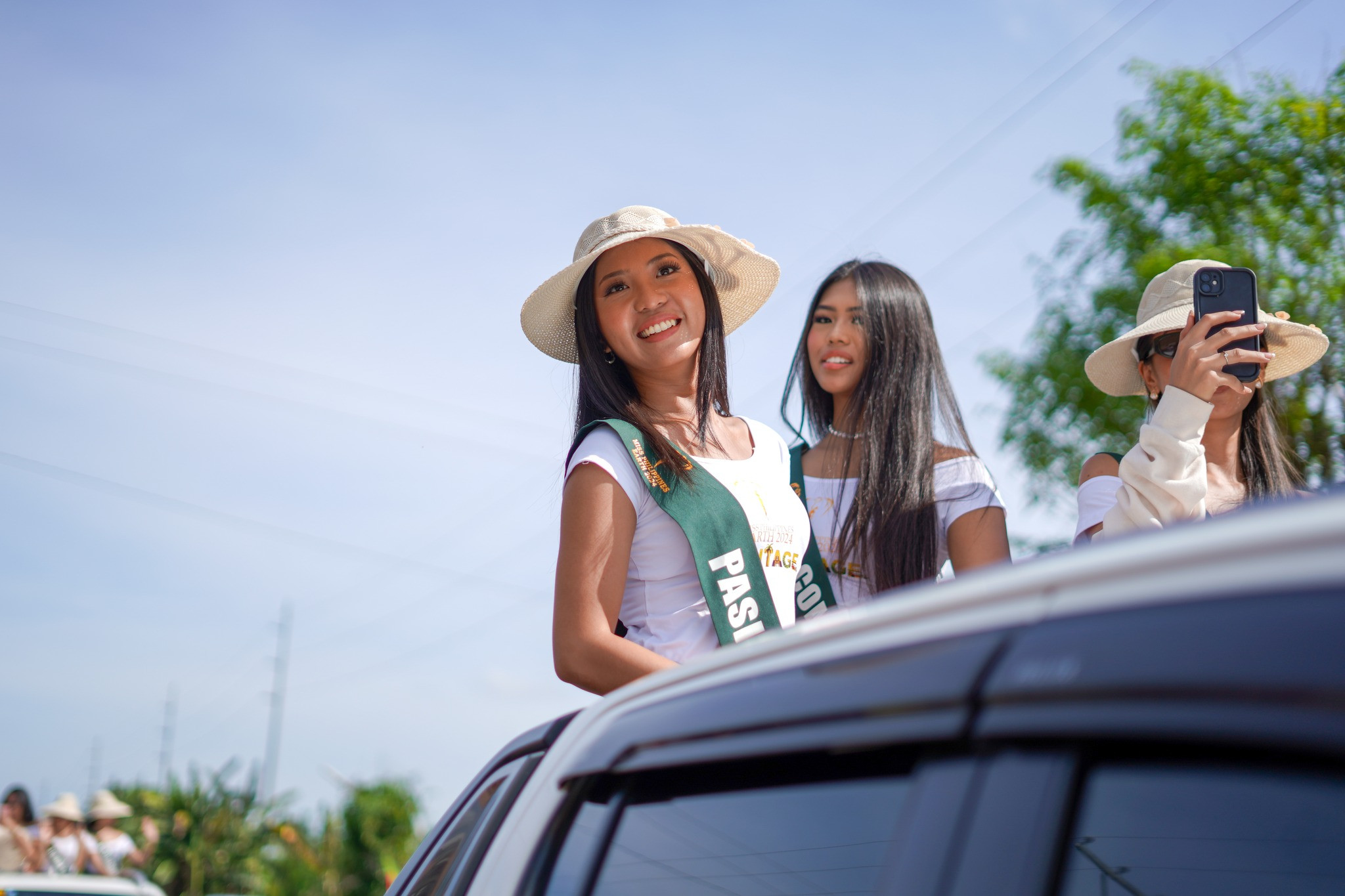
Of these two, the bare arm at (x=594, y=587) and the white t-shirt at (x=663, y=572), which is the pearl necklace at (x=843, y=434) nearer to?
the white t-shirt at (x=663, y=572)

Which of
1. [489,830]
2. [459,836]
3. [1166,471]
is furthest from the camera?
[1166,471]

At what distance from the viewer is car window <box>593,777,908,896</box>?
820 millimetres

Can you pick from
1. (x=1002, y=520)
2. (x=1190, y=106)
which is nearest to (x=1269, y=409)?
(x=1002, y=520)

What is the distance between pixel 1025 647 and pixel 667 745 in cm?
47

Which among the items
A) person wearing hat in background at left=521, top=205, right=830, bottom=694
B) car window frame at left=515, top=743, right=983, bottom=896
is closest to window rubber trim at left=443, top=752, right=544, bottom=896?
person wearing hat in background at left=521, top=205, right=830, bottom=694

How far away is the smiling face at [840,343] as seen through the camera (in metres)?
3.19

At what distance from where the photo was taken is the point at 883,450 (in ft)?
9.66

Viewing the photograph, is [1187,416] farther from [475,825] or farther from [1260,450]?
[475,825]

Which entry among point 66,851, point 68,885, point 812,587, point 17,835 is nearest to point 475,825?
point 812,587

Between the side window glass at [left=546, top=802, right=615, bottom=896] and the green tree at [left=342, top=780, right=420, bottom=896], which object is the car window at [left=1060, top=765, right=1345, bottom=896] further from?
the green tree at [left=342, top=780, right=420, bottom=896]

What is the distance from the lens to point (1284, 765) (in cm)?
60

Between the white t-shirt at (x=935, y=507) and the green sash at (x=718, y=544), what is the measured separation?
0.61 m

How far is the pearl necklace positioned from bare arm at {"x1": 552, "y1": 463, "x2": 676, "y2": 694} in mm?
1062

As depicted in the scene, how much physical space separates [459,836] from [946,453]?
5.87ft
